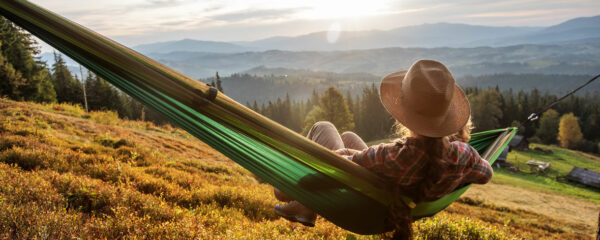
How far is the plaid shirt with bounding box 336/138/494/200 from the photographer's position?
6.22 ft

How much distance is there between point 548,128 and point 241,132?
79.5 meters

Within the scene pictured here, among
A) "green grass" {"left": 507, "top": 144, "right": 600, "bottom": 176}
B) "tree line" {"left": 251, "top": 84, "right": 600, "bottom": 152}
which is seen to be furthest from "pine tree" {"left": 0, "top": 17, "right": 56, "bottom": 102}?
"green grass" {"left": 507, "top": 144, "right": 600, "bottom": 176}

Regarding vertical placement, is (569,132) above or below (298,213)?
below

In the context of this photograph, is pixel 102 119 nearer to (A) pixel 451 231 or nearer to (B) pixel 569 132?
(A) pixel 451 231

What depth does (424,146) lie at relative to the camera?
6.12 ft

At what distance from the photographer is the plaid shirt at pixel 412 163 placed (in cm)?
190

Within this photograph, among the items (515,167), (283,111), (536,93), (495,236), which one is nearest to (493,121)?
(536,93)

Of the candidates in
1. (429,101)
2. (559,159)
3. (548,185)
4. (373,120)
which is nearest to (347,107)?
(548,185)

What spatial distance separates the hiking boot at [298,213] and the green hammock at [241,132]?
47cm

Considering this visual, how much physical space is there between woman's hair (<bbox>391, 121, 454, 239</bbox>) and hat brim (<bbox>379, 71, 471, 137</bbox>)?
0.27 ft

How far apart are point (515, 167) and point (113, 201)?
48.3 m

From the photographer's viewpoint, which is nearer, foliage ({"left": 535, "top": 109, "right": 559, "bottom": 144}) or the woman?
the woman

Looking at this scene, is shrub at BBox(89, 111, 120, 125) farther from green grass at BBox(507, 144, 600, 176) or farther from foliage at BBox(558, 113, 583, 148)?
foliage at BBox(558, 113, 583, 148)

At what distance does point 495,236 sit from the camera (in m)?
3.37
